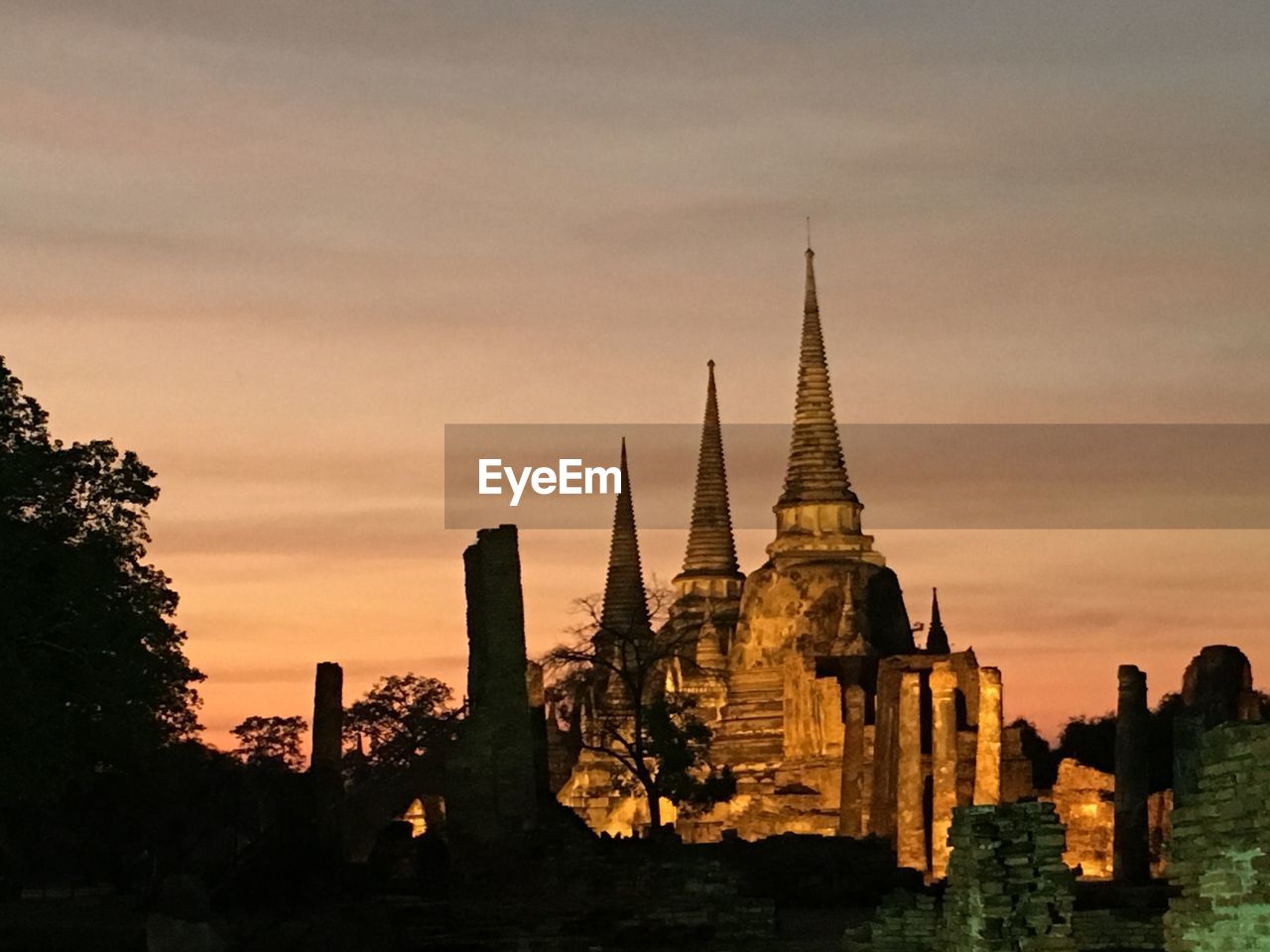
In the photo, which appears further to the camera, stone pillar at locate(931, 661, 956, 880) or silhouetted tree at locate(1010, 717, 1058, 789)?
silhouetted tree at locate(1010, 717, 1058, 789)

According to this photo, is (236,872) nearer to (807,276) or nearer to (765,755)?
(765,755)

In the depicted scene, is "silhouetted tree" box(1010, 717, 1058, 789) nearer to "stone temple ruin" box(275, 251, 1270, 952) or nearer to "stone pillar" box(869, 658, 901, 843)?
"stone temple ruin" box(275, 251, 1270, 952)

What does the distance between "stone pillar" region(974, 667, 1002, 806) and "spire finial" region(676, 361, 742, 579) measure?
33577 mm

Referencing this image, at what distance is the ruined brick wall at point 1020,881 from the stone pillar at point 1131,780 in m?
24.6

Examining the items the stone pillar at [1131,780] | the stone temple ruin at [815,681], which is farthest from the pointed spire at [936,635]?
the stone pillar at [1131,780]

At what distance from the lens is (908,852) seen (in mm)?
51969

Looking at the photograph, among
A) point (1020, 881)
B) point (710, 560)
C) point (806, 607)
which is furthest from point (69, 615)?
point (710, 560)

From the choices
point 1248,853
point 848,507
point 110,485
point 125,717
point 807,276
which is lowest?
point 1248,853

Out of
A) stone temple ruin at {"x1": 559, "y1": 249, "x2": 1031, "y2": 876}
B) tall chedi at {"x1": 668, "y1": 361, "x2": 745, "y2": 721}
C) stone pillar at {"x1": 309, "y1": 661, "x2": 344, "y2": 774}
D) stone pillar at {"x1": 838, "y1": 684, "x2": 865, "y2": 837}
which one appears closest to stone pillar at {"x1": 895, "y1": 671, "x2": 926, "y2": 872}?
stone temple ruin at {"x1": 559, "y1": 249, "x2": 1031, "y2": 876}

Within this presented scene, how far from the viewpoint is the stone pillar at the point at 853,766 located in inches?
2190

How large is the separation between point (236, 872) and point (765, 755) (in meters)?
36.5

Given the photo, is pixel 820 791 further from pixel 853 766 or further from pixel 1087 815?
pixel 1087 815

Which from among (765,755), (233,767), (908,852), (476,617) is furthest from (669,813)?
(476,617)

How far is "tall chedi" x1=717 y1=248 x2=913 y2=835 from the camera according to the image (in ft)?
220
